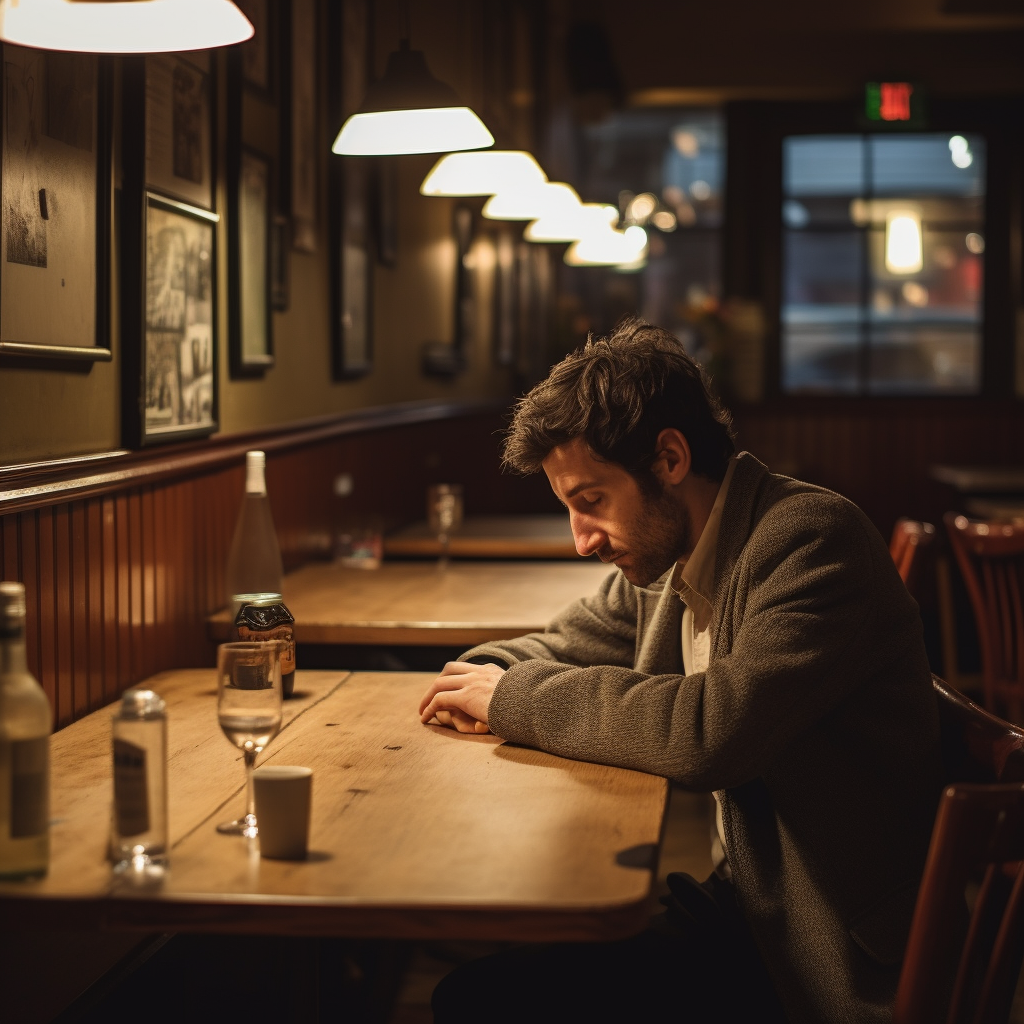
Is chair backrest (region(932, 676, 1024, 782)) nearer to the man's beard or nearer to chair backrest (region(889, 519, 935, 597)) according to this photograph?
the man's beard

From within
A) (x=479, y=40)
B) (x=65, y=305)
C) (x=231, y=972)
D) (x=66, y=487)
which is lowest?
(x=231, y=972)

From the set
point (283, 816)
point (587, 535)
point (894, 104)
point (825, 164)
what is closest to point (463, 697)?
point (587, 535)

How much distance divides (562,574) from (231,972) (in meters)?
1.63

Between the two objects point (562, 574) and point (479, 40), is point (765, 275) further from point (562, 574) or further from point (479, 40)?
point (562, 574)

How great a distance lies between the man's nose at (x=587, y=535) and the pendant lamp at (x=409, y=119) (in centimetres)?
90

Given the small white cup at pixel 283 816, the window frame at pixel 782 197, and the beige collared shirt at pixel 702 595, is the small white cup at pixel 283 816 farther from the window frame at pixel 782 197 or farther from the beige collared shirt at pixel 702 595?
the window frame at pixel 782 197

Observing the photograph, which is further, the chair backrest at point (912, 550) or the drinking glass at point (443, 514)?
the drinking glass at point (443, 514)

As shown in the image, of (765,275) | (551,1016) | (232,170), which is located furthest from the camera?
(765,275)

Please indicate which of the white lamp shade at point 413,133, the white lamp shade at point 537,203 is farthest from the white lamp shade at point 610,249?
the white lamp shade at point 413,133

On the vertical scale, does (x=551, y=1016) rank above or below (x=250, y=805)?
below

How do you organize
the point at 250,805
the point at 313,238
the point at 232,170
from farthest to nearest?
the point at 313,238
the point at 232,170
the point at 250,805

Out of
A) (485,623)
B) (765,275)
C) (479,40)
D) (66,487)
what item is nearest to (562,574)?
(485,623)

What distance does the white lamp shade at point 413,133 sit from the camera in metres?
2.31

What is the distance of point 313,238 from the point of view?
349cm
